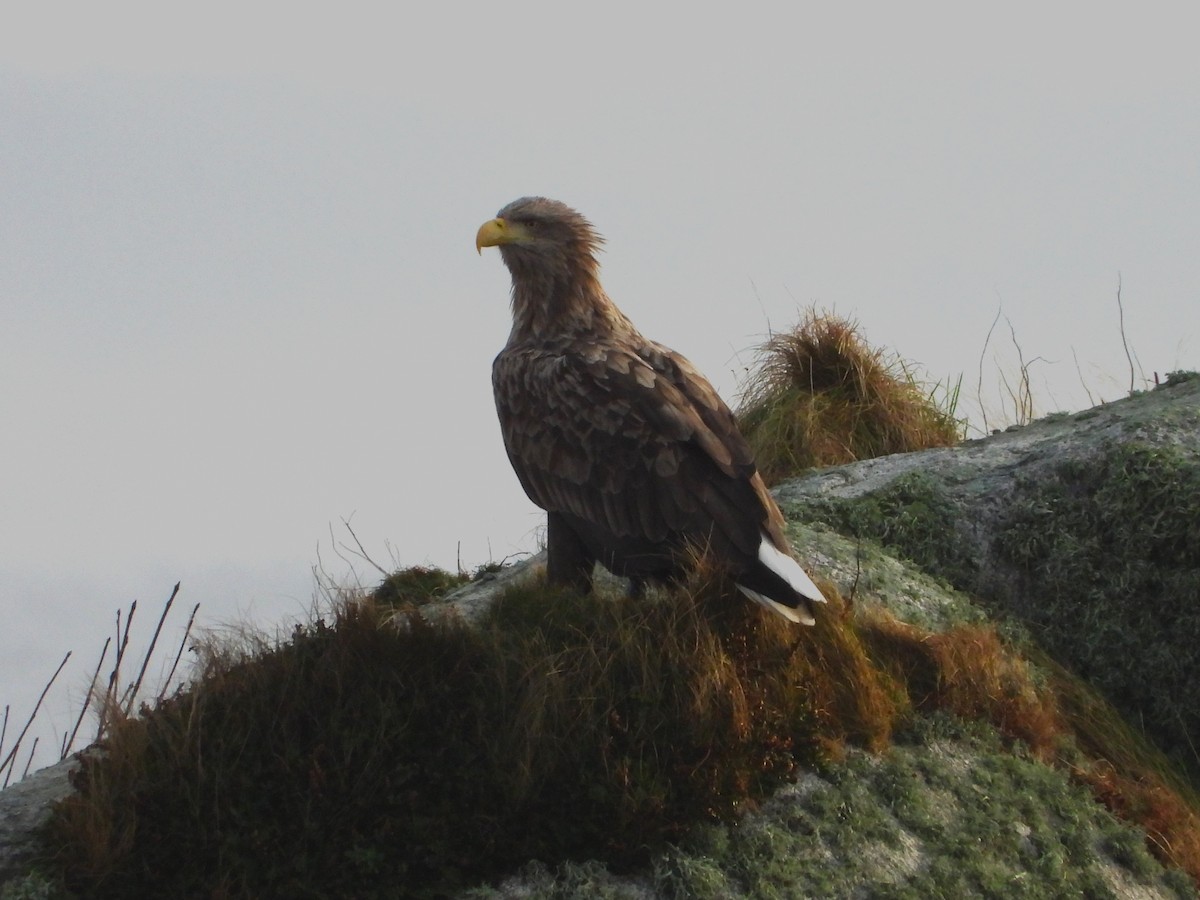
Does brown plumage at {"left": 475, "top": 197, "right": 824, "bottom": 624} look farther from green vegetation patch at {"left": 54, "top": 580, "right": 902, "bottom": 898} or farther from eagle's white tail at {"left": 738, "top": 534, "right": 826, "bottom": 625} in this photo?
green vegetation patch at {"left": 54, "top": 580, "right": 902, "bottom": 898}

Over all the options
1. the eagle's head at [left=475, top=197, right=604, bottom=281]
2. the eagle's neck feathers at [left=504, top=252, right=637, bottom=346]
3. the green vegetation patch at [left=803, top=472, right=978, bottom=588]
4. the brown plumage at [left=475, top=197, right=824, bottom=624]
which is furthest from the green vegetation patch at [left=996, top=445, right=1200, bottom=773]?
the eagle's head at [left=475, top=197, right=604, bottom=281]

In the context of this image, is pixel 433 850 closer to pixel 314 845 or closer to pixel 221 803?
pixel 314 845

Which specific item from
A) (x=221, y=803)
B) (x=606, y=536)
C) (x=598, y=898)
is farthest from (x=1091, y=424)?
(x=221, y=803)

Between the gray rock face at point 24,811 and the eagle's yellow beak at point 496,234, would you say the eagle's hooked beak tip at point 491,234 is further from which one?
the gray rock face at point 24,811

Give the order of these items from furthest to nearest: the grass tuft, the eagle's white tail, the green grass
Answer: the grass tuft
the eagle's white tail
the green grass

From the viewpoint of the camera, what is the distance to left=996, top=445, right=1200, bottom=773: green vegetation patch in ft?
25.3

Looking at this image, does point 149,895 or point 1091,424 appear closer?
point 149,895

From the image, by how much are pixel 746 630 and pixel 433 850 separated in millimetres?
1606

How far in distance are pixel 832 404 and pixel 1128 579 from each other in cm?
418

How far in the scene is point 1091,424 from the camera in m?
9.09

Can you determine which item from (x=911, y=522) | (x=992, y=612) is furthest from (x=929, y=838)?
(x=911, y=522)

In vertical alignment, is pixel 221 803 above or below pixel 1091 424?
below

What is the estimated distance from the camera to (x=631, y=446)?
690 cm

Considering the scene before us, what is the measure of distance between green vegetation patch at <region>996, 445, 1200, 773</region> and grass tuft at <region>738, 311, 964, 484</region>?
309 centimetres
